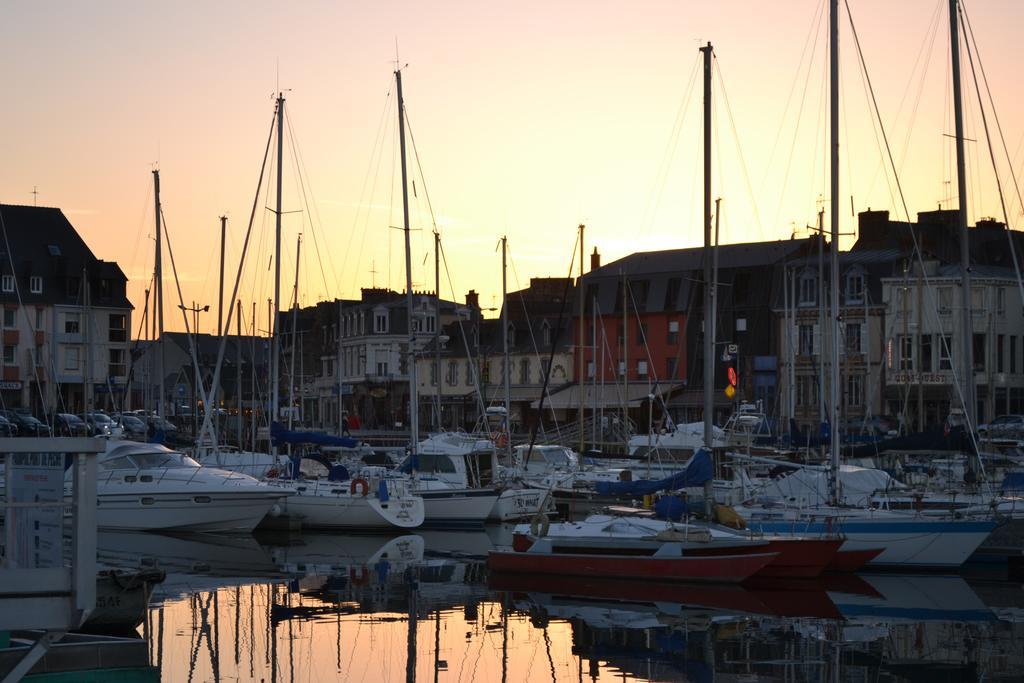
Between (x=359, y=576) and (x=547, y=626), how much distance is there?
24.8 ft

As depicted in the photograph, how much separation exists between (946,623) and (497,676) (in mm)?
9401

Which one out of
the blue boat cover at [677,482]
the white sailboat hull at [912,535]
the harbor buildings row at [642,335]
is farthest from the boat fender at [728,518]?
the harbor buildings row at [642,335]

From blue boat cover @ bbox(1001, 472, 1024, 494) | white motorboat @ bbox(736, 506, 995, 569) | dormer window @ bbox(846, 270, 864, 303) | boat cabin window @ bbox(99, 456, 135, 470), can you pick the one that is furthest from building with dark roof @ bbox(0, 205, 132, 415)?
white motorboat @ bbox(736, 506, 995, 569)

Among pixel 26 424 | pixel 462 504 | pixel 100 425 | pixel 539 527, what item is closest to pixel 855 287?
pixel 100 425

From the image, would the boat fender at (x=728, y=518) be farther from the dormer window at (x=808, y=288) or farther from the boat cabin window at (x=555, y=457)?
the dormer window at (x=808, y=288)

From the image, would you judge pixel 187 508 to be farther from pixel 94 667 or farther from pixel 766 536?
pixel 94 667

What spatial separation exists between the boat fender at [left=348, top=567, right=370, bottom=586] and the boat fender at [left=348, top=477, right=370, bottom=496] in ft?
26.5

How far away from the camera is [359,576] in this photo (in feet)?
104

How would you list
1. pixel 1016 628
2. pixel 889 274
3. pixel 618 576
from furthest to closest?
pixel 889 274 < pixel 618 576 < pixel 1016 628

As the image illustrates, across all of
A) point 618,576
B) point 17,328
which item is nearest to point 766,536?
point 618,576

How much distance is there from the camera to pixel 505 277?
200 ft

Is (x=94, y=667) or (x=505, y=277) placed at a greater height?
(x=505, y=277)

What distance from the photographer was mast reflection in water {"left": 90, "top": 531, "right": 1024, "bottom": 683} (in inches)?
842

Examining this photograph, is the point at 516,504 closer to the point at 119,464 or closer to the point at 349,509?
the point at 349,509
